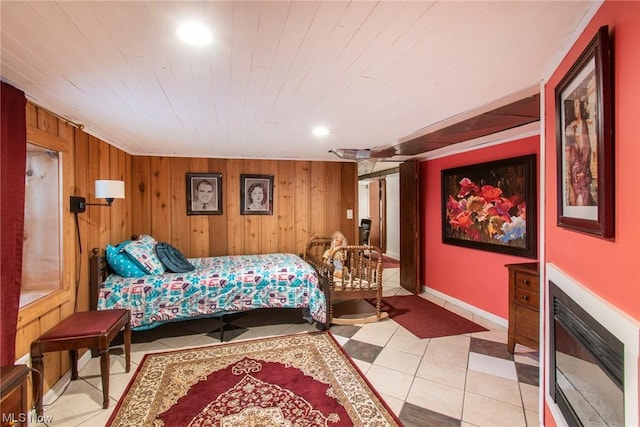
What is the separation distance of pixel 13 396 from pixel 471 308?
170 inches

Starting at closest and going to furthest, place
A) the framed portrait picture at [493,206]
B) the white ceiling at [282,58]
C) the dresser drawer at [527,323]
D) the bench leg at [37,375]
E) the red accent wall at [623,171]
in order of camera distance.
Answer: the red accent wall at [623,171] < the white ceiling at [282,58] < the bench leg at [37,375] < the dresser drawer at [527,323] < the framed portrait picture at [493,206]

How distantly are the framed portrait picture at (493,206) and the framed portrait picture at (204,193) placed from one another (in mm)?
3307

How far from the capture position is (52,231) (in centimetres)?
243

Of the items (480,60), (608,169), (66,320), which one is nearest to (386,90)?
(480,60)

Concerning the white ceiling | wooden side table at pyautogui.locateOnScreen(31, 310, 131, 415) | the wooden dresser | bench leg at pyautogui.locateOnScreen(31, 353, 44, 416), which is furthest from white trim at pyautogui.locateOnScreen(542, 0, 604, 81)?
bench leg at pyautogui.locateOnScreen(31, 353, 44, 416)

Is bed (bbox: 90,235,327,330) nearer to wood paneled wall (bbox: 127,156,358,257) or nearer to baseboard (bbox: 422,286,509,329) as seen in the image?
wood paneled wall (bbox: 127,156,358,257)

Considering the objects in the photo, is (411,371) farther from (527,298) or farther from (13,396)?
(13,396)

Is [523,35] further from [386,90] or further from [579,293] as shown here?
[579,293]

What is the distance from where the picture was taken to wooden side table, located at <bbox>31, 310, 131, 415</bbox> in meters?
2.05

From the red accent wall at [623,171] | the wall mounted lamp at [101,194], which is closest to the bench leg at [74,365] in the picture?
the wall mounted lamp at [101,194]

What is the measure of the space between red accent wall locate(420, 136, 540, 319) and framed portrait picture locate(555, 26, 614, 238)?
199 cm

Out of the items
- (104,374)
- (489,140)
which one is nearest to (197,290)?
(104,374)

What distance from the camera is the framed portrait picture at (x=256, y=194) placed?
472 centimetres

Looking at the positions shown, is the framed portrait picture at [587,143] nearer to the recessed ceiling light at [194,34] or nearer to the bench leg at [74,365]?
the recessed ceiling light at [194,34]
